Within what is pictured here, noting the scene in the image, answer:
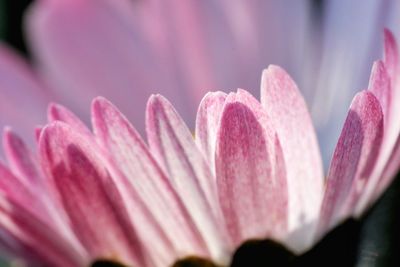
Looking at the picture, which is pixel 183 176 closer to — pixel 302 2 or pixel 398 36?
pixel 398 36

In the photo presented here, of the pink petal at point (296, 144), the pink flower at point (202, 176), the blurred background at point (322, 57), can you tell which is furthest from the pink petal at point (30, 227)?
the blurred background at point (322, 57)

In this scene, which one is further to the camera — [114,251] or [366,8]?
[366,8]

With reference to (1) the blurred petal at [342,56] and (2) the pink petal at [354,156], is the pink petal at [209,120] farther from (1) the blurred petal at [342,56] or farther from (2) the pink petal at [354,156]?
(1) the blurred petal at [342,56]

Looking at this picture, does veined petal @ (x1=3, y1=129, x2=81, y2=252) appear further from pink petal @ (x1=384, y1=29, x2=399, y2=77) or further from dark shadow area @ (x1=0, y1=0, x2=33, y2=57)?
dark shadow area @ (x1=0, y1=0, x2=33, y2=57)

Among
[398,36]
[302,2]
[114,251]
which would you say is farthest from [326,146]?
[114,251]

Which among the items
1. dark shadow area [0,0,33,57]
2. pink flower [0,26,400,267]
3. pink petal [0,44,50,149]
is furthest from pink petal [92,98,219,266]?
dark shadow area [0,0,33,57]

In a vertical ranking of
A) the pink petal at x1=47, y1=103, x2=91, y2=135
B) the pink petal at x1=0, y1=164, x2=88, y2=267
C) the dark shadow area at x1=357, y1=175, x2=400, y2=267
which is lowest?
the dark shadow area at x1=357, y1=175, x2=400, y2=267

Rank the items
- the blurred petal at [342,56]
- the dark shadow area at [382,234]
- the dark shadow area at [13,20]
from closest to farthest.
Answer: the dark shadow area at [382,234], the blurred petal at [342,56], the dark shadow area at [13,20]
